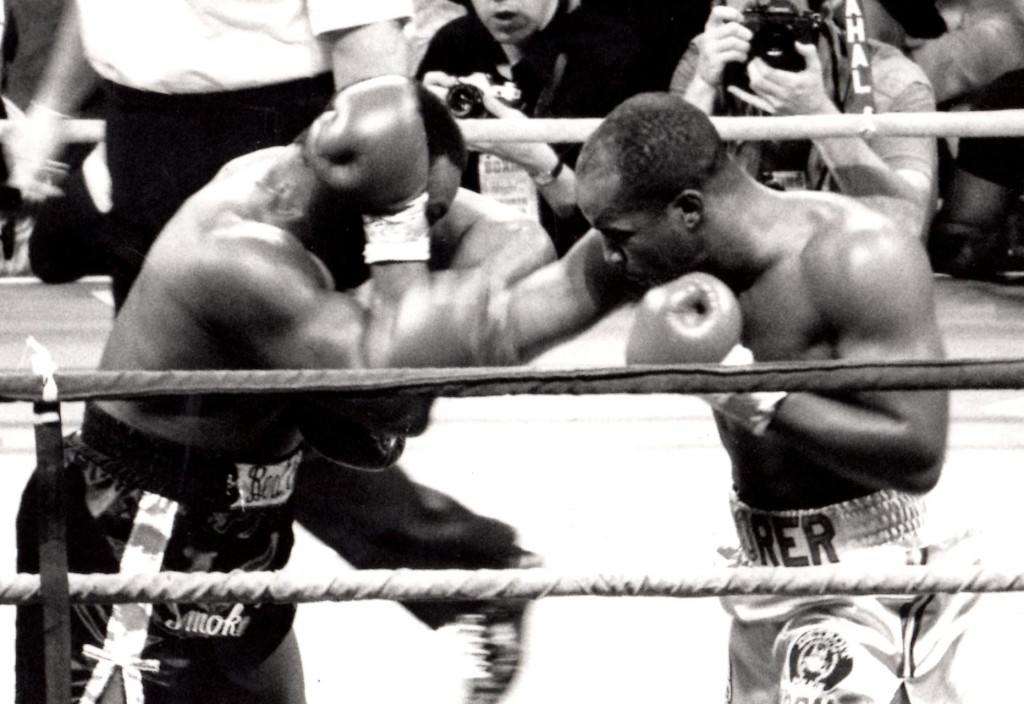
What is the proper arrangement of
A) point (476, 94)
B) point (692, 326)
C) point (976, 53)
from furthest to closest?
point (976, 53) < point (476, 94) < point (692, 326)

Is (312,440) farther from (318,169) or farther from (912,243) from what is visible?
(912,243)

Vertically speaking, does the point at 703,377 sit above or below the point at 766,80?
above

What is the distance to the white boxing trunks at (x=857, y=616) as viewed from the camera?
152cm

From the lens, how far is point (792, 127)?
2.66 metres

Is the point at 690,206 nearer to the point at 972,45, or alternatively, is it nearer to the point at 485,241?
the point at 485,241

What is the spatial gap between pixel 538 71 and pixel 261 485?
1.49 meters

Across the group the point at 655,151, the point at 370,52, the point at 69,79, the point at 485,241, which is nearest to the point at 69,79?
the point at 69,79

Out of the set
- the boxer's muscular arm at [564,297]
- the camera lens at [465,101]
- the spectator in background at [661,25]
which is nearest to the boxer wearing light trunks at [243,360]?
the boxer's muscular arm at [564,297]

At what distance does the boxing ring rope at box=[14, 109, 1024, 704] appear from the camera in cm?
130

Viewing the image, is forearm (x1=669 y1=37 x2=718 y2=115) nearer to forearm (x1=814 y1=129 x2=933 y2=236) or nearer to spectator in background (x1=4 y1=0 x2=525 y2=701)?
forearm (x1=814 y1=129 x2=933 y2=236)

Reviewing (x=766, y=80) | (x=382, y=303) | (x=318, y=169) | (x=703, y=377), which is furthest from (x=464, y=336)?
(x=766, y=80)

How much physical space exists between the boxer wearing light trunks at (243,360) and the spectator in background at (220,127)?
262 millimetres

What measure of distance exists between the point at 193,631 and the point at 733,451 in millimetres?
571

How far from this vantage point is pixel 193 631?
1641 millimetres
